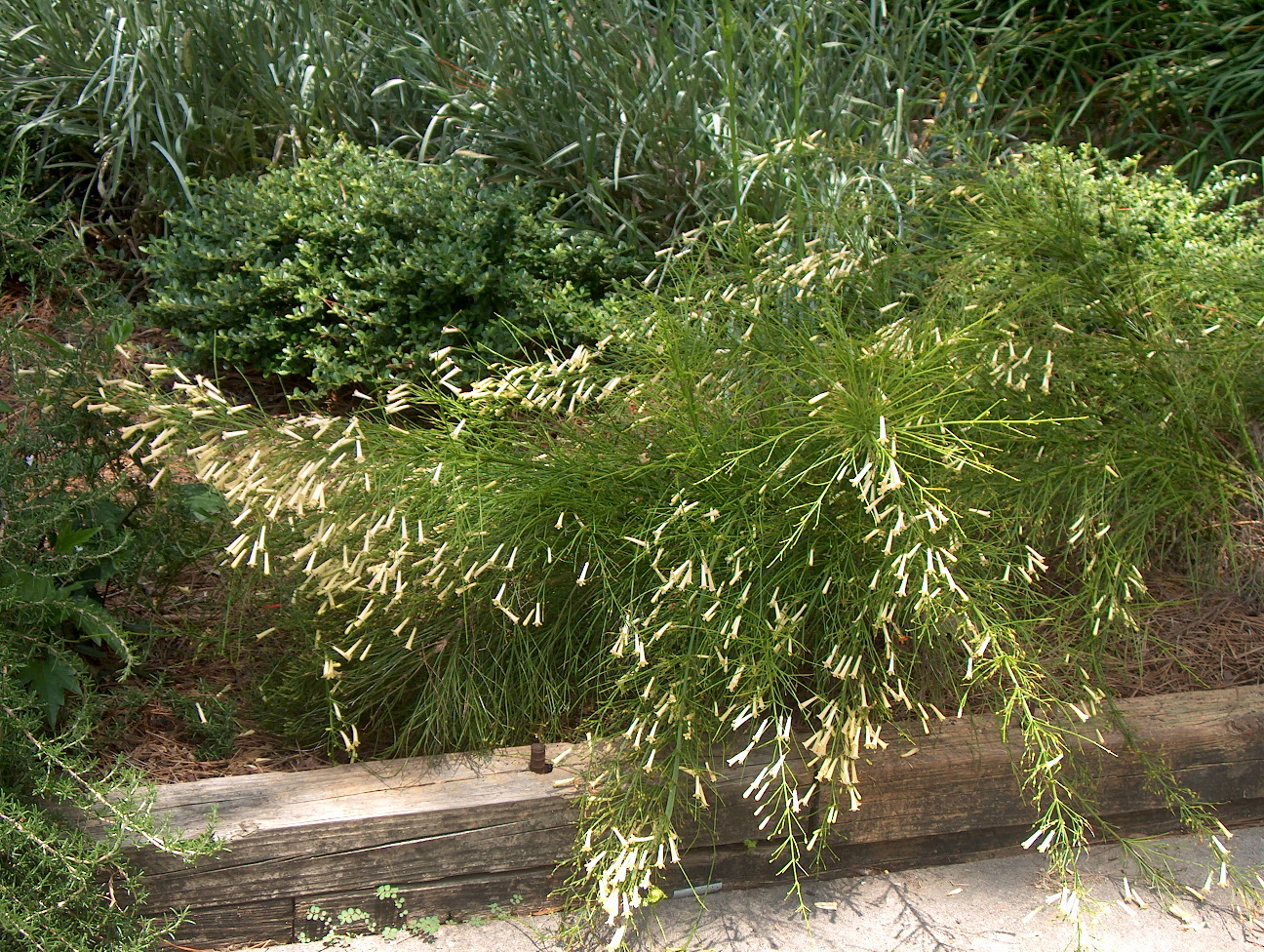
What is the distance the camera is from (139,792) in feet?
6.82

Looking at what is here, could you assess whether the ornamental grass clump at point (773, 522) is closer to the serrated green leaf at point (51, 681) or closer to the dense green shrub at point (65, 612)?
the dense green shrub at point (65, 612)

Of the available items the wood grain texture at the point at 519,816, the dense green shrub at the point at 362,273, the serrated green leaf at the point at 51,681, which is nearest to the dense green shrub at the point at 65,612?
the serrated green leaf at the point at 51,681

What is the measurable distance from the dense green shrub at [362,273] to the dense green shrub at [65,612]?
Result: 714 millimetres

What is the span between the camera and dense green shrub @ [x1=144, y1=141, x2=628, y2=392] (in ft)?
10.5

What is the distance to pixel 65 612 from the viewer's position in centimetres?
209

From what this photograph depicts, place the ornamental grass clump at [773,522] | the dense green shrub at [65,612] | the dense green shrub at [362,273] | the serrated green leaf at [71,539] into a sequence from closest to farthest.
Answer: the dense green shrub at [65,612]
the ornamental grass clump at [773,522]
the serrated green leaf at [71,539]
the dense green shrub at [362,273]

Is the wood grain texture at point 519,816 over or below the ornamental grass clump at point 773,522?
below

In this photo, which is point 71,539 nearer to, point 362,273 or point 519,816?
point 519,816

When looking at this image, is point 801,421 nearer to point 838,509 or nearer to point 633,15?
point 838,509

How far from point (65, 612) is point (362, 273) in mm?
1459

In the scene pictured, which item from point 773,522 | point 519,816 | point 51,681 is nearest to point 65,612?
point 51,681

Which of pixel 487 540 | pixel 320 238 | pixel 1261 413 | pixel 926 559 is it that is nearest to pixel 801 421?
pixel 926 559

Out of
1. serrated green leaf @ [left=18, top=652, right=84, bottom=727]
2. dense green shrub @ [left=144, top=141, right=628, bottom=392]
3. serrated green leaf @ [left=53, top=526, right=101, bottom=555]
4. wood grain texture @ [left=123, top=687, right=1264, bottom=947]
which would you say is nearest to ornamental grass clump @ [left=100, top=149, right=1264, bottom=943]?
wood grain texture @ [left=123, top=687, right=1264, bottom=947]

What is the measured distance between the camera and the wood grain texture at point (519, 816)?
2059 mm
